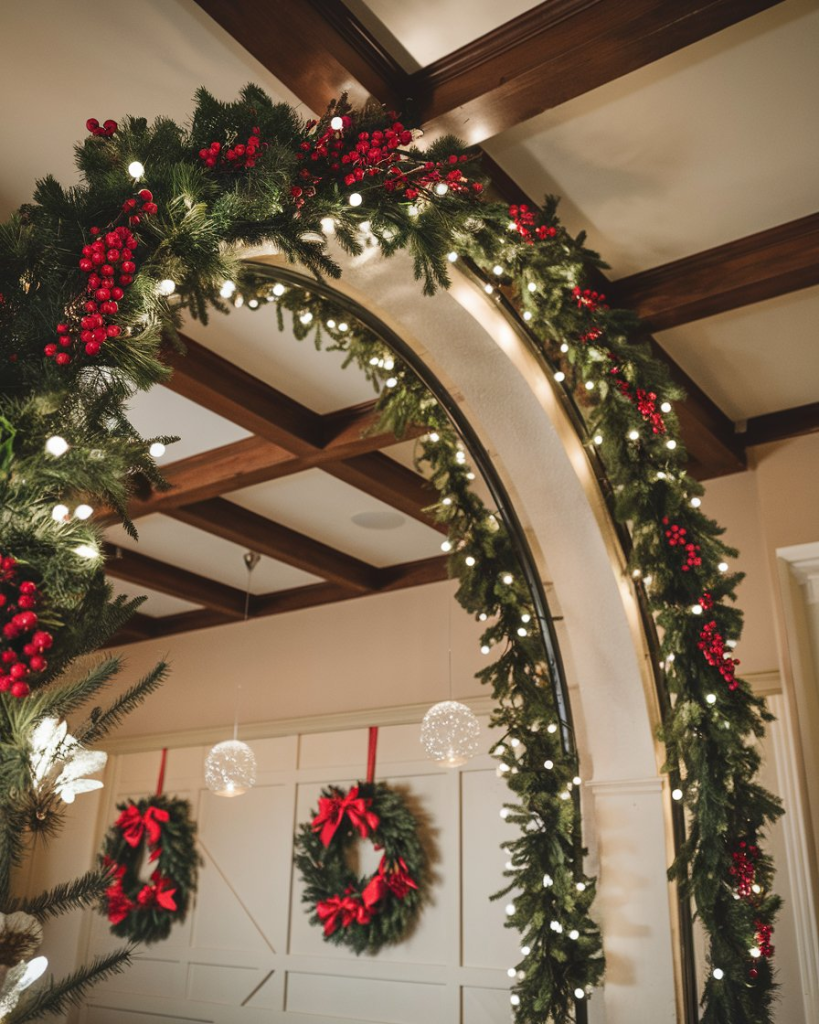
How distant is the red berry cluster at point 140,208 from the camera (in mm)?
1419

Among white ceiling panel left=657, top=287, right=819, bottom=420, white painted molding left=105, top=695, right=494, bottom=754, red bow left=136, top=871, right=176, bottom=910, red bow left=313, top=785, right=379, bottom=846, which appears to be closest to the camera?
white ceiling panel left=657, top=287, right=819, bottom=420

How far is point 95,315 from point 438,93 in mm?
1451

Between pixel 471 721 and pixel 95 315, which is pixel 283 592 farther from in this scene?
pixel 95 315

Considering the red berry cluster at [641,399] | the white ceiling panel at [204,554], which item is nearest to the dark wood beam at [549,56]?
the red berry cluster at [641,399]

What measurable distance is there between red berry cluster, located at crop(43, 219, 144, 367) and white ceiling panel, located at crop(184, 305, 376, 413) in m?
1.93

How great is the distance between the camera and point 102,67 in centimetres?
237

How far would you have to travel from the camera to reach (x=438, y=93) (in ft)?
7.89

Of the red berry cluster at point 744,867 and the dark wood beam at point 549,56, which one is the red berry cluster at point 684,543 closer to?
the red berry cluster at point 744,867

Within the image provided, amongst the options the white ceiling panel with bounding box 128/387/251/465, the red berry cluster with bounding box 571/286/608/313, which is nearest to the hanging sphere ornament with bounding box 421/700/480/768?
the white ceiling panel with bounding box 128/387/251/465

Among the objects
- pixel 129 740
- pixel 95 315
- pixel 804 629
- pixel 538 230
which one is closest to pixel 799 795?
pixel 804 629

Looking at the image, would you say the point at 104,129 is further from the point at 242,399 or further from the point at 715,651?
the point at 242,399

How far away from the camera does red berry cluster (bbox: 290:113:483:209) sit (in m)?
1.77

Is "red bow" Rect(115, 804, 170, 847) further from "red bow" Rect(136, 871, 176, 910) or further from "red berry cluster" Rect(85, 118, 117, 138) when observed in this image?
"red berry cluster" Rect(85, 118, 117, 138)

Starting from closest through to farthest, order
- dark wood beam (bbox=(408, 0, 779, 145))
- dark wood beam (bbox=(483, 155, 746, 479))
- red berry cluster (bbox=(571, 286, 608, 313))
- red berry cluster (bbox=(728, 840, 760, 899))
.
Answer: dark wood beam (bbox=(408, 0, 779, 145)), red berry cluster (bbox=(728, 840, 760, 899)), red berry cluster (bbox=(571, 286, 608, 313)), dark wood beam (bbox=(483, 155, 746, 479))
